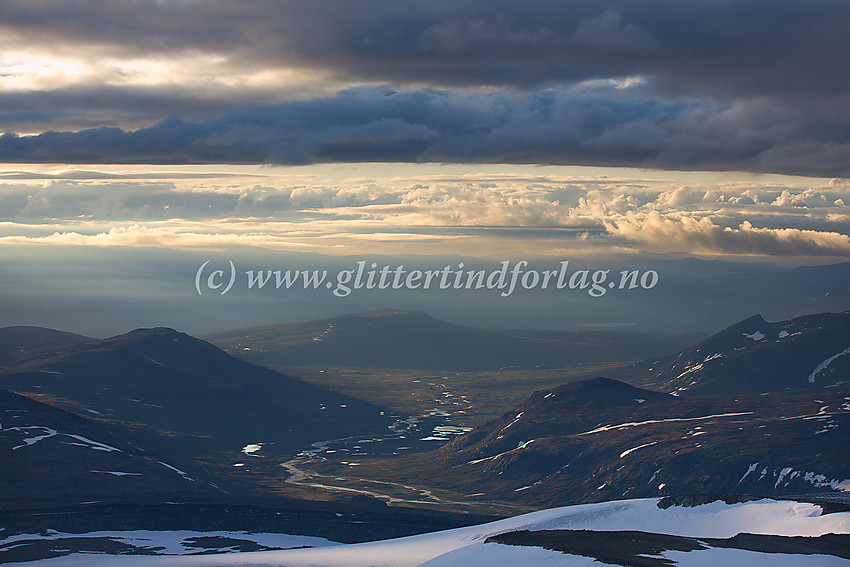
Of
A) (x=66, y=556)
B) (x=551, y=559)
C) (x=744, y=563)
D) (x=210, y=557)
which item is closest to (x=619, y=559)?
(x=551, y=559)

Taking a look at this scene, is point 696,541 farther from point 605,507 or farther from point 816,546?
point 605,507

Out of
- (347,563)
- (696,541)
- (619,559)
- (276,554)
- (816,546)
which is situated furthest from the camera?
(276,554)

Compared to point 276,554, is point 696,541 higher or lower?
higher

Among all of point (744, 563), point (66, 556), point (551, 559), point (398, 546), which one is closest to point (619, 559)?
point (551, 559)

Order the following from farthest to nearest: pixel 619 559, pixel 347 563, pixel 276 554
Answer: pixel 276 554, pixel 347 563, pixel 619 559

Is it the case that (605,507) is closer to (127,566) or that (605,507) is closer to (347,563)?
(347,563)

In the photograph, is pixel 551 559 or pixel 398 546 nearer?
pixel 551 559
